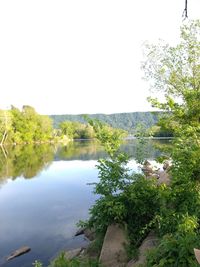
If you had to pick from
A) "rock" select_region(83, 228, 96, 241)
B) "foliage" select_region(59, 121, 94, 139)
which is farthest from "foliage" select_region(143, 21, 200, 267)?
"foliage" select_region(59, 121, 94, 139)

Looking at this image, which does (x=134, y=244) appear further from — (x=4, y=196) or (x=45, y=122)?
(x=45, y=122)

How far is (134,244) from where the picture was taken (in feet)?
31.8

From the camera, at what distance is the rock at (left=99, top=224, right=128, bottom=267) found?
941 centimetres

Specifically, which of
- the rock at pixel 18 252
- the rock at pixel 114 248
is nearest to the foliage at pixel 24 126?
the rock at pixel 18 252

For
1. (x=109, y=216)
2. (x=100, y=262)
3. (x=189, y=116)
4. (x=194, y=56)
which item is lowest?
(x=100, y=262)

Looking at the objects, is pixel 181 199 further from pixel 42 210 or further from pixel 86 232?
pixel 42 210

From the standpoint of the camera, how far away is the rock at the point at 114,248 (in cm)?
941

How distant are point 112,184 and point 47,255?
5.06 meters

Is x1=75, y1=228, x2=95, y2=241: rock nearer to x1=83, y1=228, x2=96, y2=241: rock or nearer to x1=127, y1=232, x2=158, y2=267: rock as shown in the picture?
x1=83, y1=228, x2=96, y2=241: rock

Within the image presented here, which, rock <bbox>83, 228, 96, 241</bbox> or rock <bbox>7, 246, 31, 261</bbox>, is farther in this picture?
rock <bbox>83, 228, 96, 241</bbox>

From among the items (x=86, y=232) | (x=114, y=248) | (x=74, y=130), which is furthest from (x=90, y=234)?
(x=74, y=130)

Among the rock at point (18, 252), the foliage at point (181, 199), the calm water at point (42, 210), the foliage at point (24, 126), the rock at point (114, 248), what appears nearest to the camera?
the foliage at point (181, 199)

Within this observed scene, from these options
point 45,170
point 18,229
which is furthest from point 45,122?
point 18,229

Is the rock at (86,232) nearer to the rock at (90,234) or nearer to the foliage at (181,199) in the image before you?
the rock at (90,234)
